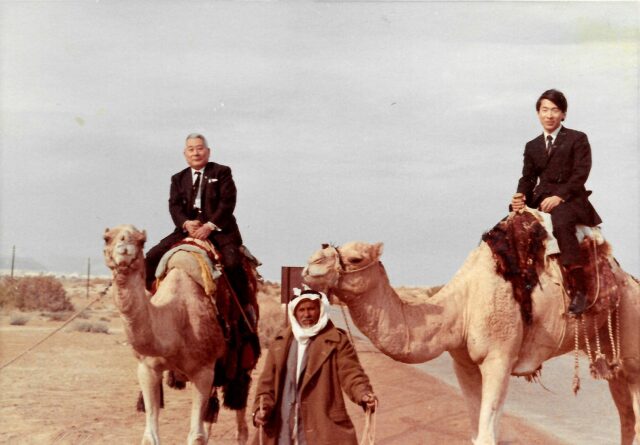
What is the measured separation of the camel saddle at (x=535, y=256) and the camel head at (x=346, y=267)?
50.5 inches

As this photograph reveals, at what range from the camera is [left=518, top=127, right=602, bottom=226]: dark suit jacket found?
9.65 metres

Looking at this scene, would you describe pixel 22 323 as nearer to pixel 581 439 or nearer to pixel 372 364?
pixel 372 364

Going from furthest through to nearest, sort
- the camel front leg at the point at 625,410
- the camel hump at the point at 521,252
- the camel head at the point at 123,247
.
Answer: the camel front leg at the point at 625,410, the camel hump at the point at 521,252, the camel head at the point at 123,247

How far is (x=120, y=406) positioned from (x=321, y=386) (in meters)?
10.9

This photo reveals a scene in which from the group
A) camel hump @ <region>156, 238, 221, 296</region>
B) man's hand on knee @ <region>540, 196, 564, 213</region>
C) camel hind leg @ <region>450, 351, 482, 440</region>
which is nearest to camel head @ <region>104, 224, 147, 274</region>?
camel hump @ <region>156, 238, 221, 296</region>

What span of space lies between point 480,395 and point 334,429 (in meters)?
2.10

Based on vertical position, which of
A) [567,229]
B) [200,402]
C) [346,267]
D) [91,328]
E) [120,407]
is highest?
[567,229]

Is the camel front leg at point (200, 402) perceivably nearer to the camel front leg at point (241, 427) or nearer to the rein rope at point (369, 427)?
the camel front leg at point (241, 427)

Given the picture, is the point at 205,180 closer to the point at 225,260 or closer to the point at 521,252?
the point at 225,260

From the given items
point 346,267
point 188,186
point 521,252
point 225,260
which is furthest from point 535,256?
point 188,186

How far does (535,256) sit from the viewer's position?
9.41m

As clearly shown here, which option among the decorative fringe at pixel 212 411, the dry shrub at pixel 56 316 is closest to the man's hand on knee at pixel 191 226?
the decorative fringe at pixel 212 411

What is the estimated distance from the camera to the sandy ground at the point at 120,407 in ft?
46.3

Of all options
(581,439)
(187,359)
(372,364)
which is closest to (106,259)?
(187,359)
